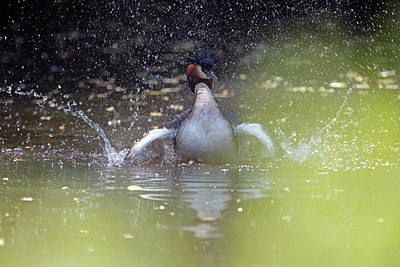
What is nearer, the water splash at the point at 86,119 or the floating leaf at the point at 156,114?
the water splash at the point at 86,119

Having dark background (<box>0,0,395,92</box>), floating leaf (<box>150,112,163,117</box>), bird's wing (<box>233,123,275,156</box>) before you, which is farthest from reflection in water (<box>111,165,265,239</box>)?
dark background (<box>0,0,395,92</box>)

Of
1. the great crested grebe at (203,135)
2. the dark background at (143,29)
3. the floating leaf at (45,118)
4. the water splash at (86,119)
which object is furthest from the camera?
the dark background at (143,29)

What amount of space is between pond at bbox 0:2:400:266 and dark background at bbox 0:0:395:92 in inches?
63.6

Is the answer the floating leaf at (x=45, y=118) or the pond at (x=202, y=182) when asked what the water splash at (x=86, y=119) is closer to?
the pond at (x=202, y=182)

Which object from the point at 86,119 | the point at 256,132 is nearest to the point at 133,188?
the point at 256,132

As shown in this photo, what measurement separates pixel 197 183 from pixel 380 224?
2.12 meters

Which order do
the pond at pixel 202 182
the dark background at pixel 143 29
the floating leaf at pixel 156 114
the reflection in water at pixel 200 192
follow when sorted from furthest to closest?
the dark background at pixel 143 29 → the floating leaf at pixel 156 114 → the reflection in water at pixel 200 192 → the pond at pixel 202 182

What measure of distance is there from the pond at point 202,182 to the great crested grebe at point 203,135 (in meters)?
0.21

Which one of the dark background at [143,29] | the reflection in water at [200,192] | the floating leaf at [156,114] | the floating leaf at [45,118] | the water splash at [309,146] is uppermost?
the dark background at [143,29]

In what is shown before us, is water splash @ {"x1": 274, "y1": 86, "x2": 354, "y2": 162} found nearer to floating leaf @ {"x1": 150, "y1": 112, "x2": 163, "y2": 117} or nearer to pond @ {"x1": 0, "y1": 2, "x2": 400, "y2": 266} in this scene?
pond @ {"x1": 0, "y1": 2, "x2": 400, "y2": 266}

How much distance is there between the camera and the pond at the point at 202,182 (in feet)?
15.3

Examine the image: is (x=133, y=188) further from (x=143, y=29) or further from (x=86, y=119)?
(x=143, y=29)

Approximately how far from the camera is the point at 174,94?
542 inches

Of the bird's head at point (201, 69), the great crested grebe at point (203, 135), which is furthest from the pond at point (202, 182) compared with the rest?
the bird's head at point (201, 69)
